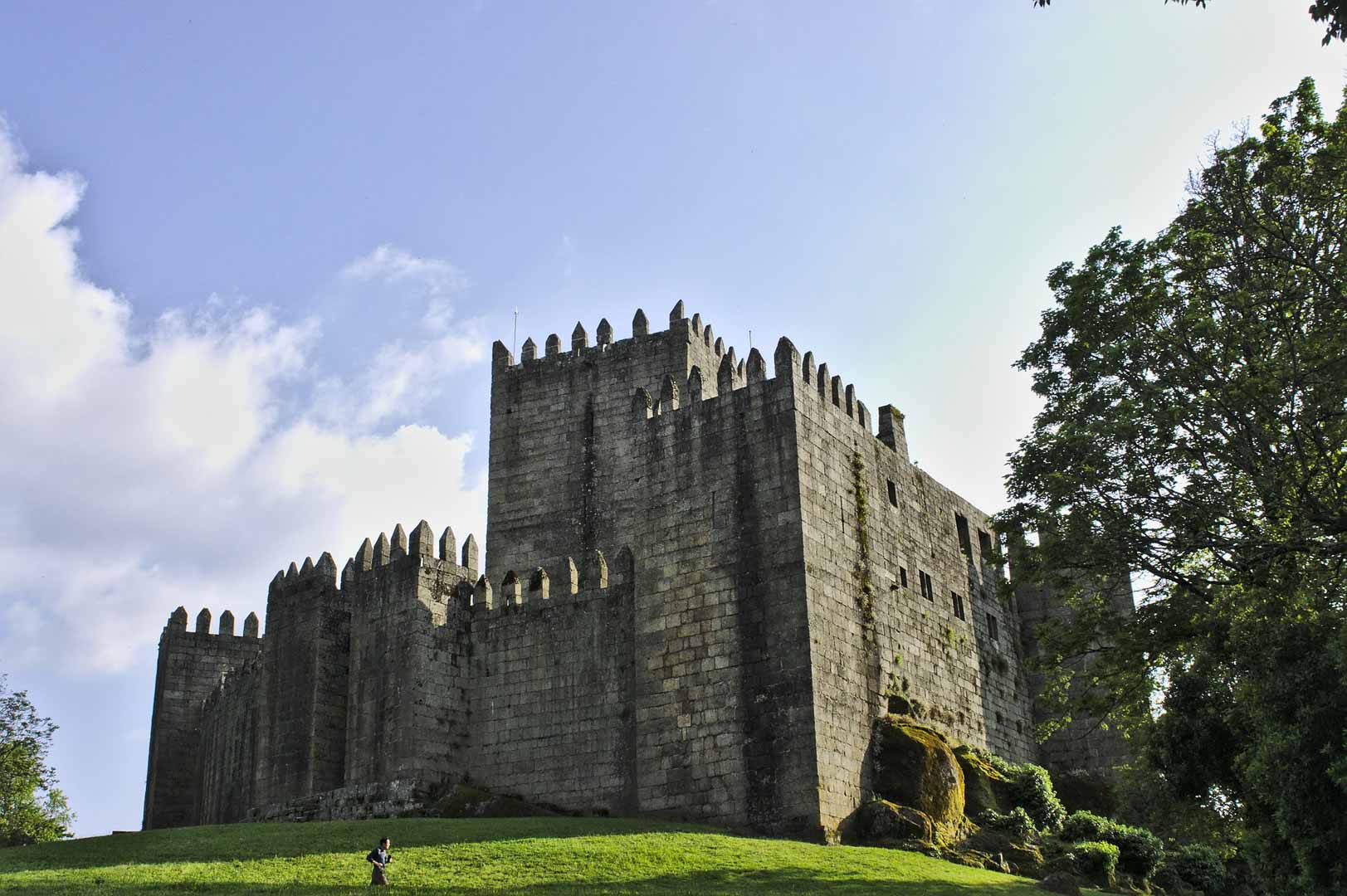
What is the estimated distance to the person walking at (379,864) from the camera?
Result: 22.6m

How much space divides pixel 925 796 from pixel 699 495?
8.43 metres

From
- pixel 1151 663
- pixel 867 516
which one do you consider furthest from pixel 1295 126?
pixel 867 516

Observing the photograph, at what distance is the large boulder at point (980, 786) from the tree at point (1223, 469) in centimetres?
436

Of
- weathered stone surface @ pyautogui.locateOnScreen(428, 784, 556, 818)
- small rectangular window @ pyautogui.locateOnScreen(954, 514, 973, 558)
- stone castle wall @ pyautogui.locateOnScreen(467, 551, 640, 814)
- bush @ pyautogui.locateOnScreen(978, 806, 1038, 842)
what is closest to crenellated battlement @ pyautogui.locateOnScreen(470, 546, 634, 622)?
stone castle wall @ pyautogui.locateOnScreen(467, 551, 640, 814)

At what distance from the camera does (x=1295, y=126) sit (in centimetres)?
2602

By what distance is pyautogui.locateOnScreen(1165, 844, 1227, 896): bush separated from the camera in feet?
103

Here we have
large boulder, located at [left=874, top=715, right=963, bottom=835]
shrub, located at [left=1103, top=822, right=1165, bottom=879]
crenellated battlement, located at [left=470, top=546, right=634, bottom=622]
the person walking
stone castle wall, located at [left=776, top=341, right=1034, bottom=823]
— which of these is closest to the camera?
the person walking

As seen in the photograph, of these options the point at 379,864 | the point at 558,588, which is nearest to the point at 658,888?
the point at 379,864

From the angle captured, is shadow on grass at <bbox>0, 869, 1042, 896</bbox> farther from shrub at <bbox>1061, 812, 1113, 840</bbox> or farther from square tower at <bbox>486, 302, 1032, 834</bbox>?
shrub at <bbox>1061, 812, 1113, 840</bbox>

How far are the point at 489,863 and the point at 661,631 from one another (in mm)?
8443

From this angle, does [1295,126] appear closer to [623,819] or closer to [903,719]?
[903,719]

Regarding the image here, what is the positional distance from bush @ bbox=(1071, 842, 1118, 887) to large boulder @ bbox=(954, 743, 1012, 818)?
8.14ft

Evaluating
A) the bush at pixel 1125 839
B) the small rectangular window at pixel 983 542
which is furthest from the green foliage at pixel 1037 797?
the small rectangular window at pixel 983 542

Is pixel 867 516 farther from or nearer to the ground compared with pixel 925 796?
farther from the ground
